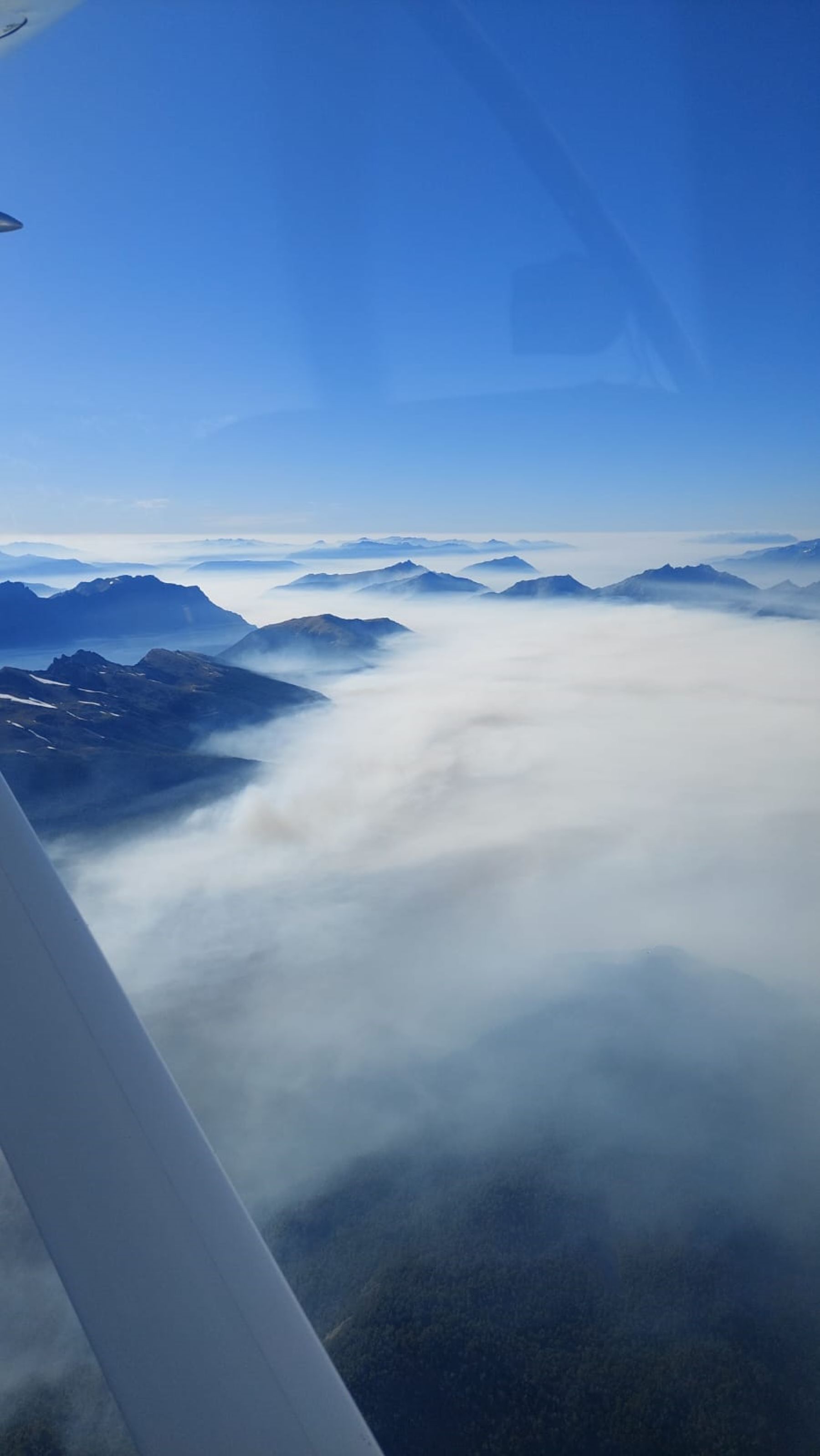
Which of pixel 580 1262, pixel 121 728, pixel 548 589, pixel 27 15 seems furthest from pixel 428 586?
pixel 27 15

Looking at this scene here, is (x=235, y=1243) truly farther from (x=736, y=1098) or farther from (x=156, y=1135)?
(x=736, y=1098)

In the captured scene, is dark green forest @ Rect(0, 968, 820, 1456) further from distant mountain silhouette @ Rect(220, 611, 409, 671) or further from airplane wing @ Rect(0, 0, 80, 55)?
distant mountain silhouette @ Rect(220, 611, 409, 671)

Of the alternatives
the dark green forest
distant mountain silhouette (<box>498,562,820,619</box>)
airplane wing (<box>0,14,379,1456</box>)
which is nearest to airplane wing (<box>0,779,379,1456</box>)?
airplane wing (<box>0,14,379,1456</box>)

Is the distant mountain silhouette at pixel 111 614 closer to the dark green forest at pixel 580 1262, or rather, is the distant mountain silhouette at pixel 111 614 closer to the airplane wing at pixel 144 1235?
the dark green forest at pixel 580 1262

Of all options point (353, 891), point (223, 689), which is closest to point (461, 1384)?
point (353, 891)

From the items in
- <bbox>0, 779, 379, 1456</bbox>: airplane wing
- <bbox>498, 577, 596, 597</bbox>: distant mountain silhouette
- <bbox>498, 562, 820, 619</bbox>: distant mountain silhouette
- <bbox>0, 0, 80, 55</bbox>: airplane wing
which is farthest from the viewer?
<bbox>498, 577, 596, 597</bbox>: distant mountain silhouette

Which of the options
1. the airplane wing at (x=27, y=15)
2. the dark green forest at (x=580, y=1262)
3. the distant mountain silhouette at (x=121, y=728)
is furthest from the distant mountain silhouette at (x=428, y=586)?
the airplane wing at (x=27, y=15)
